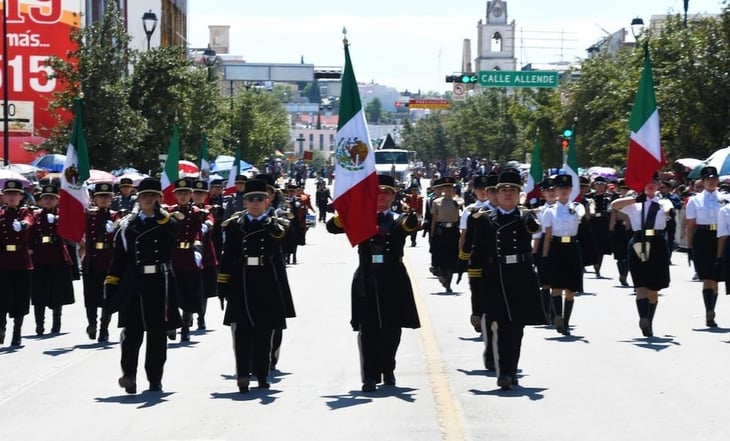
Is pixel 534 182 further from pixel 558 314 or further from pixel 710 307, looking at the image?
pixel 558 314

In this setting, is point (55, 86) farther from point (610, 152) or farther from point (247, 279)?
point (247, 279)

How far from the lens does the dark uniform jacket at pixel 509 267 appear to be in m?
12.3

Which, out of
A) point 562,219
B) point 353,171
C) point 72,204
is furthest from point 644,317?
point 72,204

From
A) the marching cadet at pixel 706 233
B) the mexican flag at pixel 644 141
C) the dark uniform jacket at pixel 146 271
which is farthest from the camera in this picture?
the marching cadet at pixel 706 233

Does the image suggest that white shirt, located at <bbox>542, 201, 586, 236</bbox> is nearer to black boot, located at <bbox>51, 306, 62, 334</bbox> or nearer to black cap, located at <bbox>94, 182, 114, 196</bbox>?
black cap, located at <bbox>94, 182, 114, 196</bbox>

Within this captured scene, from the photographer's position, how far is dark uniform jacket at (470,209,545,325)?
12305mm

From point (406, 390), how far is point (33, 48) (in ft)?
175

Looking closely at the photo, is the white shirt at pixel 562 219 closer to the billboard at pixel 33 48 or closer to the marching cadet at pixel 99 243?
the marching cadet at pixel 99 243

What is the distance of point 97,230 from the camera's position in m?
17.0

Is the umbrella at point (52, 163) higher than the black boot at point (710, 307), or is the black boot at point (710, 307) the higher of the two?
the umbrella at point (52, 163)

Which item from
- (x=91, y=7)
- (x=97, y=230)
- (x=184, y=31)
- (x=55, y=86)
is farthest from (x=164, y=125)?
(x=184, y=31)

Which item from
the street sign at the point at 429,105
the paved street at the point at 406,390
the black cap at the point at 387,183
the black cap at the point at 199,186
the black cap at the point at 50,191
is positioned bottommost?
the paved street at the point at 406,390

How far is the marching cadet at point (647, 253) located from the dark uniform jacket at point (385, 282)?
4919 mm

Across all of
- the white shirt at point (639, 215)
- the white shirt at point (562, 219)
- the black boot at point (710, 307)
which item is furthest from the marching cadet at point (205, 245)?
the black boot at point (710, 307)
